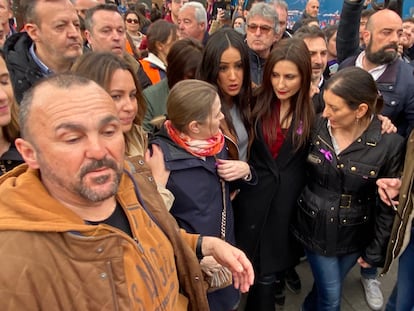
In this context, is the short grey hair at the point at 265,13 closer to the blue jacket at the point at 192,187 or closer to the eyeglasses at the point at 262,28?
the eyeglasses at the point at 262,28

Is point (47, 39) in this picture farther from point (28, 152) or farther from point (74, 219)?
point (74, 219)

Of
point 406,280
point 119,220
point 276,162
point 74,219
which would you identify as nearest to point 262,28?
point 276,162

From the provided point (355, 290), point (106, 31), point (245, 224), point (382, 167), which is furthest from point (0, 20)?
point (355, 290)

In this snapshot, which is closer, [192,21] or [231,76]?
[231,76]

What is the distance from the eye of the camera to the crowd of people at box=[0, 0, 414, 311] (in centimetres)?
113

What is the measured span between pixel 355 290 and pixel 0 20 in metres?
4.44

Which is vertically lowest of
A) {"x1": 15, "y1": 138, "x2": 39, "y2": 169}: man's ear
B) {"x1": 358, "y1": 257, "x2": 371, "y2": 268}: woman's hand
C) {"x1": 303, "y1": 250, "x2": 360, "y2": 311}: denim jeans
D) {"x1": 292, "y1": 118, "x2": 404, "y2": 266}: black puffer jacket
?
{"x1": 303, "y1": 250, "x2": 360, "y2": 311}: denim jeans

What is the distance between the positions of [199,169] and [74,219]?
918mm

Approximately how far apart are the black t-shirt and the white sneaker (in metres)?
2.54

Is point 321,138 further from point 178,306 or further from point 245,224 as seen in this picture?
point 178,306

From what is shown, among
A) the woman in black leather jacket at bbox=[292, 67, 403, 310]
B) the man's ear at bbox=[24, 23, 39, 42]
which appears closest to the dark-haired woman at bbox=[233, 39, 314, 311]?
the woman in black leather jacket at bbox=[292, 67, 403, 310]

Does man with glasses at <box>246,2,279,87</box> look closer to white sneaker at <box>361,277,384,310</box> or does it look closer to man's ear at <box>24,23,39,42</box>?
man's ear at <box>24,23,39,42</box>

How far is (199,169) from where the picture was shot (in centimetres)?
198

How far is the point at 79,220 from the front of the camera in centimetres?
117
